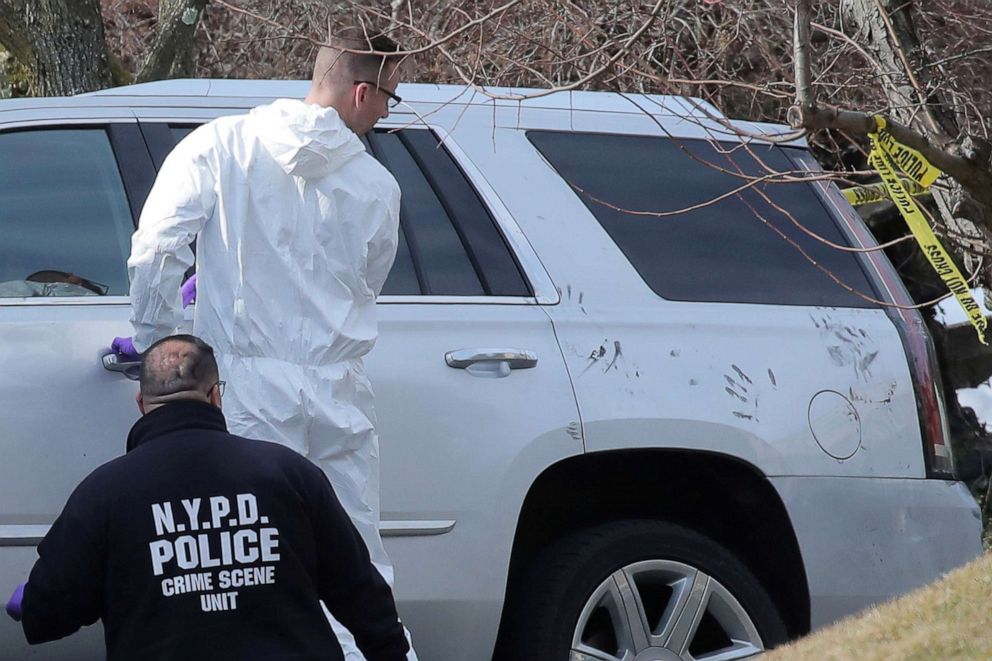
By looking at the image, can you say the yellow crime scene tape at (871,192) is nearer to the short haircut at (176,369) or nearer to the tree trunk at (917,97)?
the tree trunk at (917,97)

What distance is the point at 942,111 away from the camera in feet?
15.2

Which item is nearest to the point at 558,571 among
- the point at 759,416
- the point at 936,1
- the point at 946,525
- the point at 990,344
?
the point at 759,416

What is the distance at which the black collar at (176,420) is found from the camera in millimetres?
2629

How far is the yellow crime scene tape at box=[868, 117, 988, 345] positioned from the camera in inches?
151

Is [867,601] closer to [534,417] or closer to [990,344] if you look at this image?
[534,417]

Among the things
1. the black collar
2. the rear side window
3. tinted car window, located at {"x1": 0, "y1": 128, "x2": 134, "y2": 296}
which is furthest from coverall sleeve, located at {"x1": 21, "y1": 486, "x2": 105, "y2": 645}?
the rear side window

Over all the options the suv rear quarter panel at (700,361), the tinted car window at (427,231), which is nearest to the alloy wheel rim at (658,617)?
the suv rear quarter panel at (700,361)

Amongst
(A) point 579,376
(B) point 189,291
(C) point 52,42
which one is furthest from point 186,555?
(C) point 52,42

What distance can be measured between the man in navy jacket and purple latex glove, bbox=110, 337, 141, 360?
685 millimetres

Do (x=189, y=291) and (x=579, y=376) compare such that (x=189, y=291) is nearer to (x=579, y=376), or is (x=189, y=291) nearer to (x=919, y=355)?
(x=579, y=376)

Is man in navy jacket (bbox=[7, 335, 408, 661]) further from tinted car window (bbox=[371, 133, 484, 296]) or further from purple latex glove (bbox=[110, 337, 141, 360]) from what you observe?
tinted car window (bbox=[371, 133, 484, 296])

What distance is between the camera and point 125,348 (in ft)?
10.9

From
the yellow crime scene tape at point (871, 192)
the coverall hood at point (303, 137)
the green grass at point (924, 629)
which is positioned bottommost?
the green grass at point (924, 629)

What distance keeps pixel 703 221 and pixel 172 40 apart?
10.8ft
